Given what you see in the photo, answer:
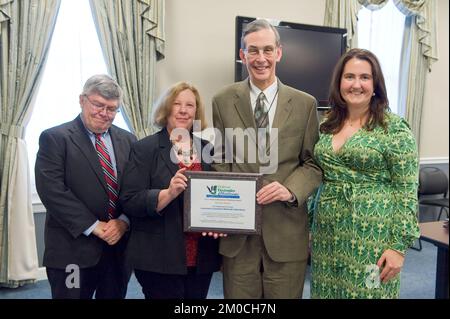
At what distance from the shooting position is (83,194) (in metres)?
1.83

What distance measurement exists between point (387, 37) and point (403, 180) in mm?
3947

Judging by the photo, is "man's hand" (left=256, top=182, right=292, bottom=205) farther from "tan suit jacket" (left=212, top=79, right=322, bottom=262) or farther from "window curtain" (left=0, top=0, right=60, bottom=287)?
"window curtain" (left=0, top=0, right=60, bottom=287)

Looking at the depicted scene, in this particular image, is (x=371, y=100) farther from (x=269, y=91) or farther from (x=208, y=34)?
(x=208, y=34)

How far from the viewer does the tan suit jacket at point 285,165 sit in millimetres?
1733

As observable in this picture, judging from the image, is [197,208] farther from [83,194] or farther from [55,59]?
[55,59]

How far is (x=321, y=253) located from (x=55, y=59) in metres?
2.80

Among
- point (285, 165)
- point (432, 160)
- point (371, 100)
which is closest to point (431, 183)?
point (432, 160)

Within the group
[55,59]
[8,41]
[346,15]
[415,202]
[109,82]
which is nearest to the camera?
[415,202]

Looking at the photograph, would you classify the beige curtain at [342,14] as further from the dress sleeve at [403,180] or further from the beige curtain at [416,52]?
the dress sleeve at [403,180]

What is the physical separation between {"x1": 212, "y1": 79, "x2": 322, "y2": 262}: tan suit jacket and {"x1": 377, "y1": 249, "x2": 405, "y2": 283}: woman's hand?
315 millimetres

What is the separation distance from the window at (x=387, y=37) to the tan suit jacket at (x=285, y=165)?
3.59 meters

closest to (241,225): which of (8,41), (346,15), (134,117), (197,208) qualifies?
(197,208)

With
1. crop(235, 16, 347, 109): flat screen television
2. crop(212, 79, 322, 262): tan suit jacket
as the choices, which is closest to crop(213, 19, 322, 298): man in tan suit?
crop(212, 79, 322, 262): tan suit jacket

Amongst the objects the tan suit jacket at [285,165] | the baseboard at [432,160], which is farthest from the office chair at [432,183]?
the tan suit jacket at [285,165]
